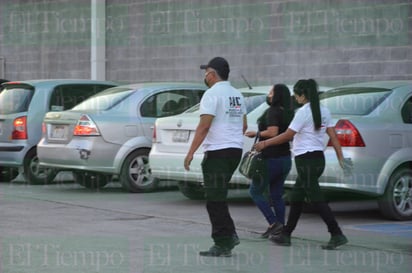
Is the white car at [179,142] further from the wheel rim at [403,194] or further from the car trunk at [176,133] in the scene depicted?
the wheel rim at [403,194]

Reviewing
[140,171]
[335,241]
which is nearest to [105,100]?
[140,171]

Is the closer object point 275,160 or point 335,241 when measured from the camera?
point 335,241

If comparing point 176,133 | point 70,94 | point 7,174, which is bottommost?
point 7,174

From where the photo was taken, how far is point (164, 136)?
1277cm

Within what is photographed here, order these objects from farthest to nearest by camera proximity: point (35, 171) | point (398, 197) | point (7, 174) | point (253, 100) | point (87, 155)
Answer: point (7, 174), point (35, 171), point (87, 155), point (253, 100), point (398, 197)

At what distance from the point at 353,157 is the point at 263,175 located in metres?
1.39

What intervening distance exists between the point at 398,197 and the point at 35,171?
249 inches

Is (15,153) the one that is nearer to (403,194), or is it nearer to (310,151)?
(403,194)

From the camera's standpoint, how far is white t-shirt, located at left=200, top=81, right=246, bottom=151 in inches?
344

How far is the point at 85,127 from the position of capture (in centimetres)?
1392

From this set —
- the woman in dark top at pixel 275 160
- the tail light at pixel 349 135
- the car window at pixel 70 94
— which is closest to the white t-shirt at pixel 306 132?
the woman in dark top at pixel 275 160

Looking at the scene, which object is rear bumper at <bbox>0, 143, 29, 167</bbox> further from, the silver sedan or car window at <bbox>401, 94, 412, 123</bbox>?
car window at <bbox>401, 94, 412, 123</bbox>

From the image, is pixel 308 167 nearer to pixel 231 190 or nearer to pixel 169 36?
pixel 231 190

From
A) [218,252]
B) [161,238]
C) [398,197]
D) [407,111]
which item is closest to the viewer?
[218,252]
